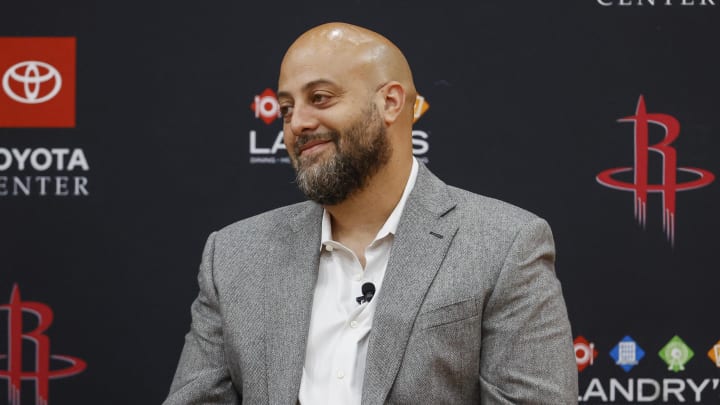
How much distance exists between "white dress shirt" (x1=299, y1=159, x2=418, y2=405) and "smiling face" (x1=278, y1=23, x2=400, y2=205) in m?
0.13

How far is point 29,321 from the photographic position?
2727 mm

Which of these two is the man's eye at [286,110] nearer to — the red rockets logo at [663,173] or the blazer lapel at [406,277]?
the blazer lapel at [406,277]

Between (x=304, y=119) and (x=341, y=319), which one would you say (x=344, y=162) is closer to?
(x=304, y=119)

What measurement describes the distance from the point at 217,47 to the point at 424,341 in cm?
137

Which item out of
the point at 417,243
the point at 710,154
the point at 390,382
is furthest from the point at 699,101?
the point at 390,382

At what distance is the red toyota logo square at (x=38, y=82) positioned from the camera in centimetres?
273

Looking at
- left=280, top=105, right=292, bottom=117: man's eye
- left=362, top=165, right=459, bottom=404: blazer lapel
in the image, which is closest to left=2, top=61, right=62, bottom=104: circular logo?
left=280, top=105, right=292, bottom=117: man's eye

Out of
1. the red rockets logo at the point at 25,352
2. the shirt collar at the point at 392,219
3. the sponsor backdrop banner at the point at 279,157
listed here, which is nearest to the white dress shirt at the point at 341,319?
the shirt collar at the point at 392,219

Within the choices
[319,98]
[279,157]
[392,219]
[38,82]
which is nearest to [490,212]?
[392,219]

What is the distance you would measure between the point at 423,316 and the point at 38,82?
5.33 feet

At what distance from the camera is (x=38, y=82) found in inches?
108

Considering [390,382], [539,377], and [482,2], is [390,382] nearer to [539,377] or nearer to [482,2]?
[539,377]

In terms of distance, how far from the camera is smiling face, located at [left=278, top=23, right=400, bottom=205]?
74.0 inches

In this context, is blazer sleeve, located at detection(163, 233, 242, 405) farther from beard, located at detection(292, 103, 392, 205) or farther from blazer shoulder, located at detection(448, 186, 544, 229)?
blazer shoulder, located at detection(448, 186, 544, 229)
